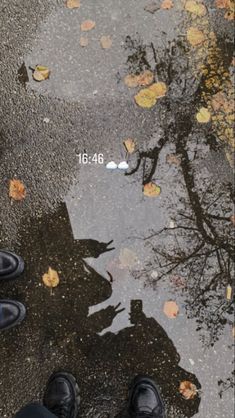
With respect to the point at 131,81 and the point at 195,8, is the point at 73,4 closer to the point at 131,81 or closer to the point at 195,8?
the point at 131,81

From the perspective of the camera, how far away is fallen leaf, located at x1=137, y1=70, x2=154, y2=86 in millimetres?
3352

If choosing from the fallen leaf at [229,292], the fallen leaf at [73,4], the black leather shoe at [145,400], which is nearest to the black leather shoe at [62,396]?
the black leather shoe at [145,400]

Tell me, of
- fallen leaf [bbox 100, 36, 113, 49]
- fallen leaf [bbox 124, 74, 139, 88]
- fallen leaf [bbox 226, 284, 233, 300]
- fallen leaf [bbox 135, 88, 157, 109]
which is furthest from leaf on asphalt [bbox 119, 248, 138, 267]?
fallen leaf [bbox 100, 36, 113, 49]

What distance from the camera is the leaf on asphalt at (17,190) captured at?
3.26m

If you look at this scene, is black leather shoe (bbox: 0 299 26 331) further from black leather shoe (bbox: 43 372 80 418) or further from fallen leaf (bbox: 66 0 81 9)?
fallen leaf (bbox: 66 0 81 9)

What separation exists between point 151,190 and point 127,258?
1.62 ft

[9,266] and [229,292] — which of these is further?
[229,292]

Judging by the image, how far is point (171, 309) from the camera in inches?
128

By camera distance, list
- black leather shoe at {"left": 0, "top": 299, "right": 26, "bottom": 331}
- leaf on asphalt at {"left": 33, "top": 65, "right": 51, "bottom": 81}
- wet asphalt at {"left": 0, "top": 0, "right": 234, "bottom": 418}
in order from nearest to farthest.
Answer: black leather shoe at {"left": 0, "top": 299, "right": 26, "bottom": 331} < wet asphalt at {"left": 0, "top": 0, "right": 234, "bottom": 418} < leaf on asphalt at {"left": 33, "top": 65, "right": 51, "bottom": 81}

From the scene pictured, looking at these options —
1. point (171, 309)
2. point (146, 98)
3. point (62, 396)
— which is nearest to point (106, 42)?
point (146, 98)

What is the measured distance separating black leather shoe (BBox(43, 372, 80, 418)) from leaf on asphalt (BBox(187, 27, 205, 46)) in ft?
7.97

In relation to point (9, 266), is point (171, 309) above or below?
below

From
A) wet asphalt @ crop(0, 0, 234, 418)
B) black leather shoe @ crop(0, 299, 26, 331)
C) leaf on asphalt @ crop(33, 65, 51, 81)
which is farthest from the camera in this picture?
Answer: leaf on asphalt @ crop(33, 65, 51, 81)

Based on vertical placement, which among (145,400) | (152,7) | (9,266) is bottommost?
(145,400)
